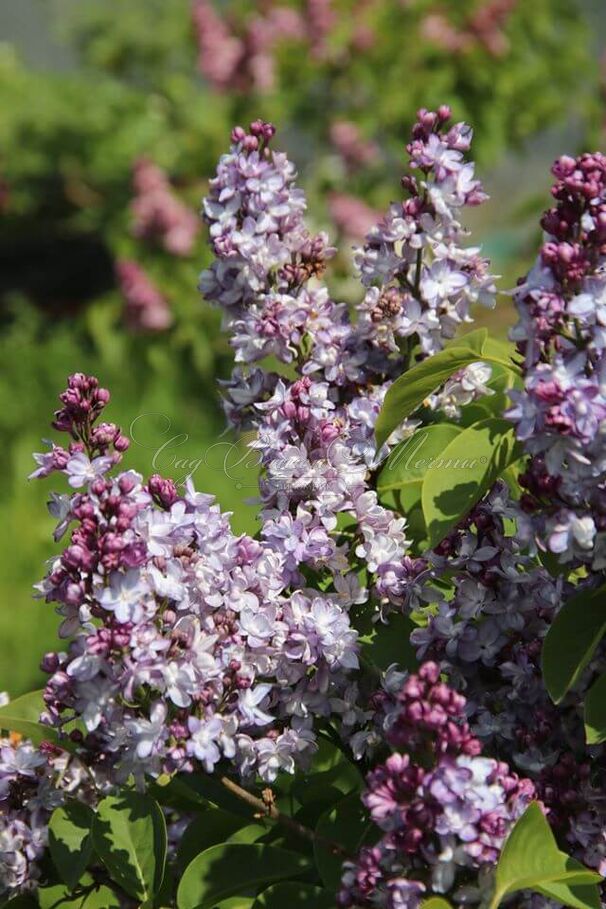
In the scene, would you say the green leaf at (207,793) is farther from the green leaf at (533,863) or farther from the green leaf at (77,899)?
the green leaf at (533,863)

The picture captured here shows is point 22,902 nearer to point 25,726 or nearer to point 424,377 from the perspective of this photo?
point 25,726

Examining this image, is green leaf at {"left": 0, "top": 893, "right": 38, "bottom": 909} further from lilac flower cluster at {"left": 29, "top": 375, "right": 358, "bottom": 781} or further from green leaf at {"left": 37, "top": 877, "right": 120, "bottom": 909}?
lilac flower cluster at {"left": 29, "top": 375, "right": 358, "bottom": 781}

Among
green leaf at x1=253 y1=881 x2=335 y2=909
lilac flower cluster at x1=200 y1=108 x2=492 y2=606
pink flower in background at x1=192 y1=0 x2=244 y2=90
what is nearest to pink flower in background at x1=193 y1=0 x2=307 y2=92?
pink flower in background at x1=192 y1=0 x2=244 y2=90

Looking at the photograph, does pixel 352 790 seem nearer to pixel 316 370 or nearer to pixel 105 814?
pixel 105 814

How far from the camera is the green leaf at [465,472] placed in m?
1.11

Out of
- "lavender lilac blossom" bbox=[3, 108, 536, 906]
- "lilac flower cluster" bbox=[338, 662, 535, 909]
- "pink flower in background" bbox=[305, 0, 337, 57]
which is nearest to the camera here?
"lilac flower cluster" bbox=[338, 662, 535, 909]

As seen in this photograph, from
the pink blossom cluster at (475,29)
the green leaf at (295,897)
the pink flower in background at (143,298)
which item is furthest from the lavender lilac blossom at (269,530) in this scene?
the pink blossom cluster at (475,29)

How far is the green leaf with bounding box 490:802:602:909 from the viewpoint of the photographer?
0.96 m

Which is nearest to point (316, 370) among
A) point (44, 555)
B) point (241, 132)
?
point (241, 132)

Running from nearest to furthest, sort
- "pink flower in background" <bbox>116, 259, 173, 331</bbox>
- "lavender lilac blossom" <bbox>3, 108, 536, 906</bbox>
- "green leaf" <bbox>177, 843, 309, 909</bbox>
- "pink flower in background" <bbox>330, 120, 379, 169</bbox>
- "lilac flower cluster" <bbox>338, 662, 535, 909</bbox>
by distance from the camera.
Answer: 1. "lilac flower cluster" <bbox>338, 662, 535, 909</bbox>
2. "lavender lilac blossom" <bbox>3, 108, 536, 906</bbox>
3. "green leaf" <bbox>177, 843, 309, 909</bbox>
4. "pink flower in background" <bbox>116, 259, 173, 331</bbox>
5. "pink flower in background" <bbox>330, 120, 379, 169</bbox>

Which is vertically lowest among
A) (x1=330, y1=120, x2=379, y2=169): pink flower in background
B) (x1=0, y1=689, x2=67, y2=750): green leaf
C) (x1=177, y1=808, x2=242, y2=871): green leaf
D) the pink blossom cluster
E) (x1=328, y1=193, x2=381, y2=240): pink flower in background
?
(x1=177, y1=808, x2=242, y2=871): green leaf

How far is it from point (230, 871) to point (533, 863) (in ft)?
1.06

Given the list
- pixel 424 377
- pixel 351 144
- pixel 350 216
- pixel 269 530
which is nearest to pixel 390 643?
pixel 269 530

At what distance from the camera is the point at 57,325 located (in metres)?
5.95
